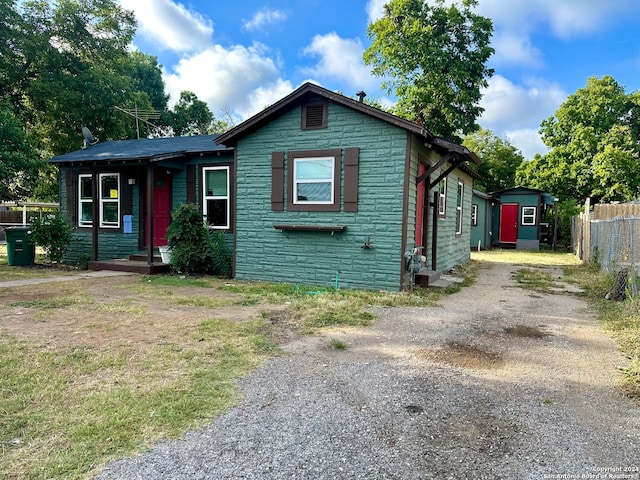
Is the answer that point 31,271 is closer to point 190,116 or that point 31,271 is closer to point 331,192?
point 331,192

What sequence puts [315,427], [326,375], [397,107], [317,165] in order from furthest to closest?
[397,107] → [317,165] → [326,375] → [315,427]

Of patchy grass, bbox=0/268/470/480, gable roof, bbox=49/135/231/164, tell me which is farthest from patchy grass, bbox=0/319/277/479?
gable roof, bbox=49/135/231/164

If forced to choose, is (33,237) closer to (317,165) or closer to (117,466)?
(317,165)

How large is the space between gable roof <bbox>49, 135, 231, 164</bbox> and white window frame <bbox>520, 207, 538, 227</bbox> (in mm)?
16580

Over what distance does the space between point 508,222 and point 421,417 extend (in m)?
21.5

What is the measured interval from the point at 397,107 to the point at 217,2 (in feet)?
43.7

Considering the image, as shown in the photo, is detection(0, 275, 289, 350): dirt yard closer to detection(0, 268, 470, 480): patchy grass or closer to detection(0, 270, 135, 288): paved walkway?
detection(0, 268, 470, 480): patchy grass

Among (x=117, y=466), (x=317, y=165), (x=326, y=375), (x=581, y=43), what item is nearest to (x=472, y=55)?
(x=581, y=43)

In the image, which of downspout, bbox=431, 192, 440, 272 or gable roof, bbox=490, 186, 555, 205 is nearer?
downspout, bbox=431, 192, 440, 272

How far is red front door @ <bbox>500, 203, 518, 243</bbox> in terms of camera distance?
21703 millimetres

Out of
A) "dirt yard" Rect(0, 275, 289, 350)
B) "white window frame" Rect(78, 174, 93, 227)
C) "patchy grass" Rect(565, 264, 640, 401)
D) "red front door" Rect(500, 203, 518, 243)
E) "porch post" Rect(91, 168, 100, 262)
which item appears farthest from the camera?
"red front door" Rect(500, 203, 518, 243)

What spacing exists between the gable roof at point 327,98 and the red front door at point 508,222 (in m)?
14.6

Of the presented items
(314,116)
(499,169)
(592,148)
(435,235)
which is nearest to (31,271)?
(314,116)

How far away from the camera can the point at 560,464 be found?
89.9 inches
